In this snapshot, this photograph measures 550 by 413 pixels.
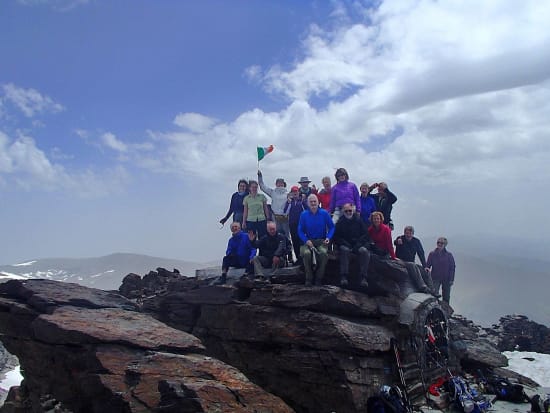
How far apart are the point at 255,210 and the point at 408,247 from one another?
6.76 m

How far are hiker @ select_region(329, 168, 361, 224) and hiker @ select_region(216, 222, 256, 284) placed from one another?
3871 mm

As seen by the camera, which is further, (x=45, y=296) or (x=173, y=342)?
(x=45, y=296)

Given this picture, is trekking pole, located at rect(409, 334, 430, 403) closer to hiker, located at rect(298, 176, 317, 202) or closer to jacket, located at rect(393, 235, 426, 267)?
jacket, located at rect(393, 235, 426, 267)

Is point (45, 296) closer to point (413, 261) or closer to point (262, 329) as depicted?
point (262, 329)

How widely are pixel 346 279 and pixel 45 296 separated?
11.9 m

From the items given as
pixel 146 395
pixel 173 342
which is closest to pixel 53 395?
pixel 173 342

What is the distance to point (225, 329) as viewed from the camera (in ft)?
58.8

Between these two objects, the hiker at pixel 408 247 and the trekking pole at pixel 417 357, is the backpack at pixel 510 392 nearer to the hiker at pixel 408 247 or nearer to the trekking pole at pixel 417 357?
the trekking pole at pixel 417 357

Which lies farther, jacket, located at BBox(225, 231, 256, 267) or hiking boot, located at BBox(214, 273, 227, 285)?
hiking boot, located at BBox(214, 273, 227, 285)

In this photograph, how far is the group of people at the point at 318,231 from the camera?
15.9m

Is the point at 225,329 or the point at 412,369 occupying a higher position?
the point at 225,329

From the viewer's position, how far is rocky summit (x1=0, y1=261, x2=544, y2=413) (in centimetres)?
1339

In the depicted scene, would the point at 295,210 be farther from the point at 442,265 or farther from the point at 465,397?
the point at 465,397

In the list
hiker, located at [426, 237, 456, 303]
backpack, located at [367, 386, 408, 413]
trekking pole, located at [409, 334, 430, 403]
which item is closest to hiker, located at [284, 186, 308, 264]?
trekking pole, located at [409, 334, 430, 403]
